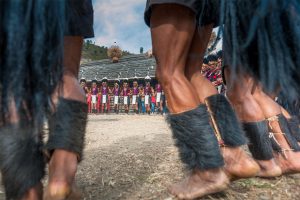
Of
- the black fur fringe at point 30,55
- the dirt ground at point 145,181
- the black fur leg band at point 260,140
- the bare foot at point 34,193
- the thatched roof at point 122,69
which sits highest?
the thatched roof at point 122,69

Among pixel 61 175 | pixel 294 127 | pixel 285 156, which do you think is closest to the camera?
pixel 61 175

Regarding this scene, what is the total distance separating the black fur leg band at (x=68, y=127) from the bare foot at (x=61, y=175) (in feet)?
0.10

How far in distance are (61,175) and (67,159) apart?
0.07 metres

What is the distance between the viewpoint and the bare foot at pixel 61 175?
4.95 ft

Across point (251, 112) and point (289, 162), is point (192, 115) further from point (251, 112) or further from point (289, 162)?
point (289, 162)

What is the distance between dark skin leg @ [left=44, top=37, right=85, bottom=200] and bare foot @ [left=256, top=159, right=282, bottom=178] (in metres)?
1.05

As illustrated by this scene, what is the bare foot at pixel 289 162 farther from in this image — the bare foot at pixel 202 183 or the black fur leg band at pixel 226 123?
the bare foot at pixel 202 183

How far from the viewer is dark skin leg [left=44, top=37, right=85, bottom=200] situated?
59.6 inches

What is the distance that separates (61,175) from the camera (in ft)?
5.08

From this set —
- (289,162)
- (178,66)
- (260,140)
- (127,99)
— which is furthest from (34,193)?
(127,99)

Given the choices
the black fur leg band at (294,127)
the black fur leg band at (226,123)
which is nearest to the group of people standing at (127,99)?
the black fur leg band at (294,127)

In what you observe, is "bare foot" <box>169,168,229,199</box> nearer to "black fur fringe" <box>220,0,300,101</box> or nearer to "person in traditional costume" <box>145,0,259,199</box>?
"person in traditional costume" <box>145,0,259,199</box>

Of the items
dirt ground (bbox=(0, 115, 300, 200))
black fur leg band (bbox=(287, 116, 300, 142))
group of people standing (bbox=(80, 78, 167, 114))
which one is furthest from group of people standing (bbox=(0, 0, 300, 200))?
group of people standing (bbox=(80, 78, 167, 114))

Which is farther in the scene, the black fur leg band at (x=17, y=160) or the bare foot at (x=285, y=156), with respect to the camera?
the bare foot at (x=285, y=156)
